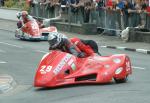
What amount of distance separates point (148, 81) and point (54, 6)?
73.9ft

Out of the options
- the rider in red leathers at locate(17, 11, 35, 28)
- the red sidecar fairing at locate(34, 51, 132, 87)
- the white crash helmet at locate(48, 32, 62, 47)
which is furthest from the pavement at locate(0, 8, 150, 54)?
the white crash helmet at locate(48, 32, 62, 47)

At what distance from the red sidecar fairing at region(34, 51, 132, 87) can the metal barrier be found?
40.5ft

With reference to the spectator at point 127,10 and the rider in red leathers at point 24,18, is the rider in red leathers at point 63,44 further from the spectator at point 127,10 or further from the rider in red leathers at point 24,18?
the rider in red leathers at point 24,18

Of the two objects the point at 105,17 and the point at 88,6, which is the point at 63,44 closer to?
the point at 105,17

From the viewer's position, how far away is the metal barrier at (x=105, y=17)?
27.9 metres

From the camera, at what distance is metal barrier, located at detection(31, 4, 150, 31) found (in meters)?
27.9

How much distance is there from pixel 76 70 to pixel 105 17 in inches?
648

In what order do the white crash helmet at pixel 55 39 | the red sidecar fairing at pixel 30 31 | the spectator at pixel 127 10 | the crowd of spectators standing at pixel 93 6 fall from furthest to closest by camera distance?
1. the red sidecar fairing at pixel 30 31
2. the spectator at pixel 127 10
3. the crowd of spectators standing at pixel 93 6
4. the white crash helmet at pixel 55 39

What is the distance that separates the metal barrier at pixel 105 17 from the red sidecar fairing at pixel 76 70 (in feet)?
40.5

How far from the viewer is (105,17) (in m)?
30.9

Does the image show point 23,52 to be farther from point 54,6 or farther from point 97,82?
point 54,6

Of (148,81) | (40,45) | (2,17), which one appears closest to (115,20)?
(40,45)

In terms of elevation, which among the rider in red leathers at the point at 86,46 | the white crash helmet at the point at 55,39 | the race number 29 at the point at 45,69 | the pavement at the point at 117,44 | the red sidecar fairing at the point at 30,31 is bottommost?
the pavement at the point at 117,44

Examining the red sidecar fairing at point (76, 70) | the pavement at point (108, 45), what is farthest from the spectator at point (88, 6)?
the red sidecar fairing at point (76, 70)
